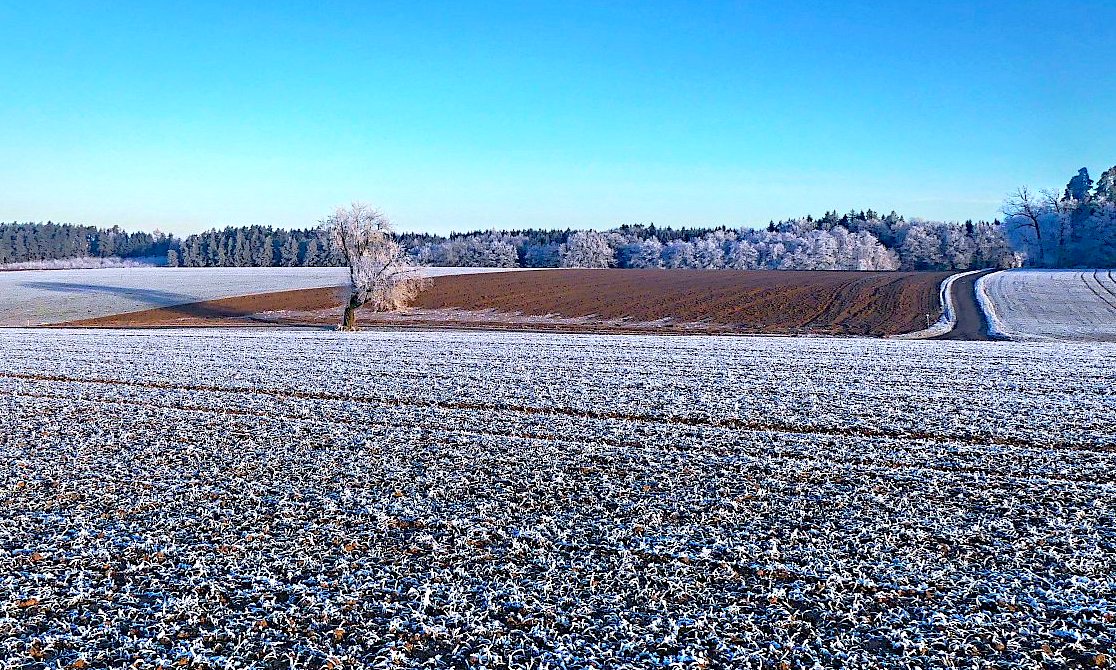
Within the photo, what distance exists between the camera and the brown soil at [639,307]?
5384 centimetres

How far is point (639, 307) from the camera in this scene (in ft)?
210

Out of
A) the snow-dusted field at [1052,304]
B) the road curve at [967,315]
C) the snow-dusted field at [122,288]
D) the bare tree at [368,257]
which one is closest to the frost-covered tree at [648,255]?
the snow-dusted field at [122,288]

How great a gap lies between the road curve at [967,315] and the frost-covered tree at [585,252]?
A: 78.3m

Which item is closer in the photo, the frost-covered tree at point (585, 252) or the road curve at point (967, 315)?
the road curve at point (967, 315)

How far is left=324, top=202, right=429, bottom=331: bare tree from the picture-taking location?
5178 centimetres

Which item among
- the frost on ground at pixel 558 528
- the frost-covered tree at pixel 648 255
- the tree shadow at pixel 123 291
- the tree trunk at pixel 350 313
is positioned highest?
the frost-covered tree at pixel 648 255

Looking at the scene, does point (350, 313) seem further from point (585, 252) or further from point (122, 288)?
point (585, 252)

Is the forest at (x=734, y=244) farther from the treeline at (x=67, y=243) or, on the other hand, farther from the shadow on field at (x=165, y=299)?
the shadow on field at (x=165, y=299)

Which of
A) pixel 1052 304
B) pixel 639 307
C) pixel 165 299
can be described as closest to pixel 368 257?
pixel 639 307

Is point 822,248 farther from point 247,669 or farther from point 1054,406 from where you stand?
point 247,669

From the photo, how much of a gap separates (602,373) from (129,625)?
50.2 ft

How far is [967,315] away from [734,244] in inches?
3492

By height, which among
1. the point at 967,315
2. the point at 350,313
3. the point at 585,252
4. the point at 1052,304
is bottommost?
the point at 350,313

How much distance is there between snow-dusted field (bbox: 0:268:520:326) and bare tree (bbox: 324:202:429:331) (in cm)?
1041
